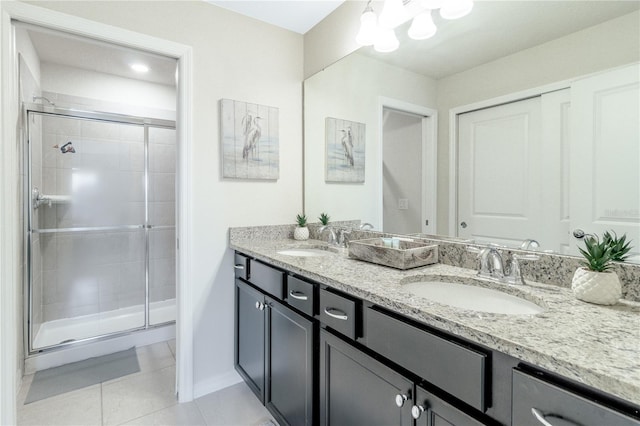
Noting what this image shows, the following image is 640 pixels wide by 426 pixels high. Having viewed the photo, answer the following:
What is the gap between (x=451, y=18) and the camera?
1.47 meters

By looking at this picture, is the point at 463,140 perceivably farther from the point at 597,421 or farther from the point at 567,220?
the point at 597,421

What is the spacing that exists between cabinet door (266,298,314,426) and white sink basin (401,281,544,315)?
475mm

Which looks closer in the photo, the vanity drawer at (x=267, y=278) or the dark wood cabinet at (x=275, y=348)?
the dark wood cabinet at (x=275, y=348)

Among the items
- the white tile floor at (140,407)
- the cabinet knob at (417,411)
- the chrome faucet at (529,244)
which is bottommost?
the white tile floor at (140,407)

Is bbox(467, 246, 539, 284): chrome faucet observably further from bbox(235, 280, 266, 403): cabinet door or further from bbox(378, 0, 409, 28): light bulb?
bbox(378, 0, 409, 28): light bulb

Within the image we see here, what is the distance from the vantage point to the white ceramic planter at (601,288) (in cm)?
89

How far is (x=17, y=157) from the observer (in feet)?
5.30

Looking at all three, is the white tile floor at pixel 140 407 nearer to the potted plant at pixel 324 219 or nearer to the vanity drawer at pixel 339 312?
the vanity drawer at pixel 339 312

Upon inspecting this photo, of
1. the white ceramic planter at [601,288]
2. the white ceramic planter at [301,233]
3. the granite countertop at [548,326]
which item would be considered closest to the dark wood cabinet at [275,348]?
the granite countertop at [548,326]

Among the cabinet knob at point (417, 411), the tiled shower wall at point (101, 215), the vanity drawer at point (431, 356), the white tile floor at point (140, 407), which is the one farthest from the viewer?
the tiled shower wall at point (101, 215)

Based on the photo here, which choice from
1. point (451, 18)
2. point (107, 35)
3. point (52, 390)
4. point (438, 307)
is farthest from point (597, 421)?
point (52, 390)

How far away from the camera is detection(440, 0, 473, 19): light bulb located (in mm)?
1410

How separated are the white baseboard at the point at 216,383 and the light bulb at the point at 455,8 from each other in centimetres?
235

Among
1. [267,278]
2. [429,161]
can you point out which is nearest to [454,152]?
[429,161]
